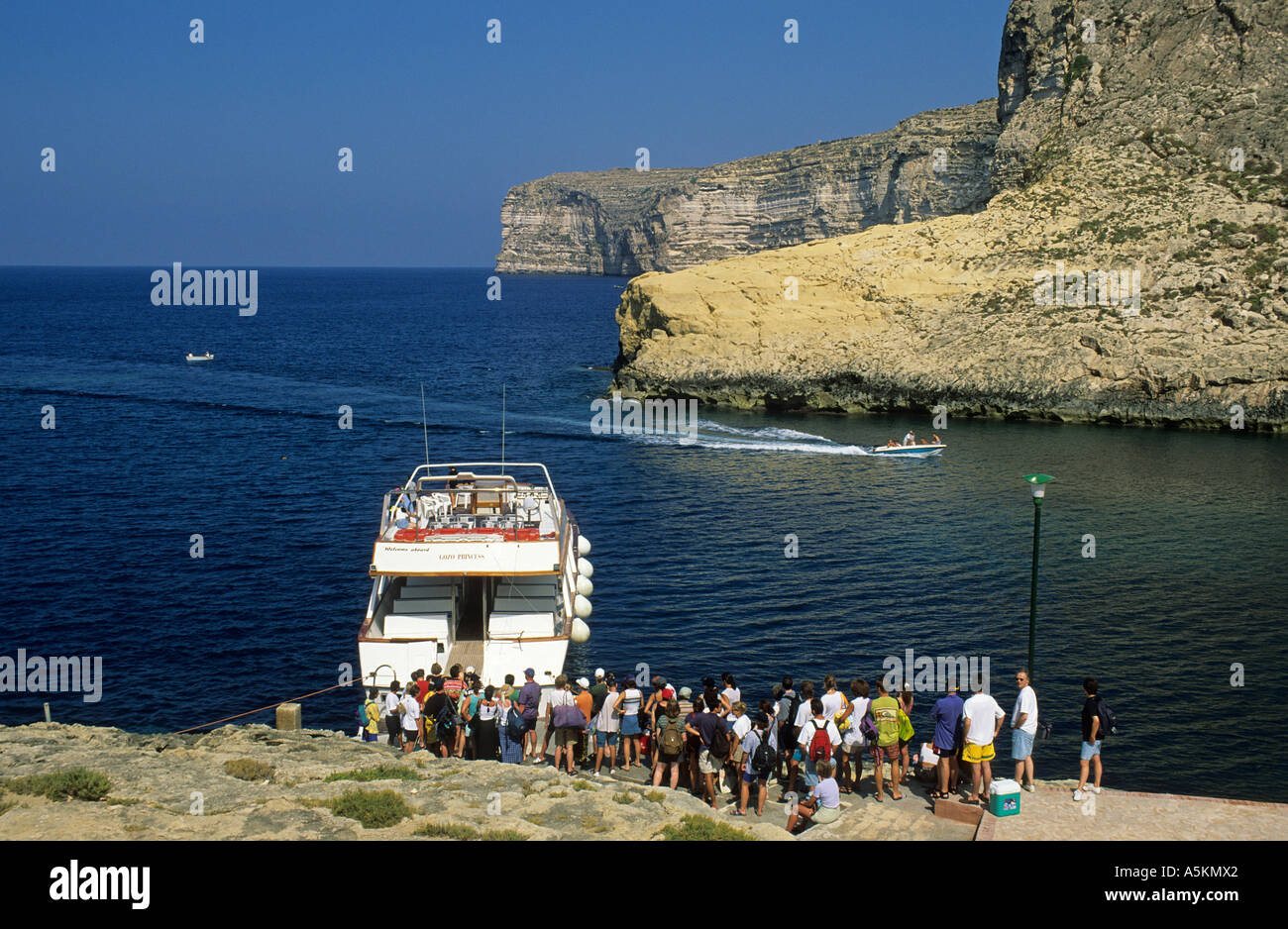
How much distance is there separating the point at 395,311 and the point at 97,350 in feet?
283

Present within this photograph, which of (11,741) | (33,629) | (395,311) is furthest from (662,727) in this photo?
(395,311)

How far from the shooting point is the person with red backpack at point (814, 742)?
55.3ft

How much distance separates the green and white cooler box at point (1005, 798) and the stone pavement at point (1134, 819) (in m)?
0.10

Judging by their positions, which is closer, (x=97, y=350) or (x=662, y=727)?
(x=662, y=727)

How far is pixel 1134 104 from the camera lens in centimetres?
8088

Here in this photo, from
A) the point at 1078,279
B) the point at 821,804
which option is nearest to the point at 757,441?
the point at 1078,279

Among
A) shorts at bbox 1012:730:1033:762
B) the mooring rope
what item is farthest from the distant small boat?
shorts at bbox 1012:730:1033:762

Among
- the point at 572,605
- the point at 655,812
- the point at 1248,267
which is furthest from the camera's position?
the point at 1248,267

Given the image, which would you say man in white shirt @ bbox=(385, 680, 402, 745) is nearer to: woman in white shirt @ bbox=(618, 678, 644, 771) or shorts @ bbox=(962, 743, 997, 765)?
woman in white shirt @ bbox=(618, 678, 644, 771)

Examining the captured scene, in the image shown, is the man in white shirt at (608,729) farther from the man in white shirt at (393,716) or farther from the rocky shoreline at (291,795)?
the man in white shirt at (393,716)

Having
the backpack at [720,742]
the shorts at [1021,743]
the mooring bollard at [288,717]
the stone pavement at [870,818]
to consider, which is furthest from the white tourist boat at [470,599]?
the shorts at [1021,743]

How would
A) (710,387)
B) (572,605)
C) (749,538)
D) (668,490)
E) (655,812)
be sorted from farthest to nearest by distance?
(710,387)
(668,490)
(749,538)
(572,605)
(655,812)

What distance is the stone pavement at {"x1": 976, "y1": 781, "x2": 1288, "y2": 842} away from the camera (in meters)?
15.1

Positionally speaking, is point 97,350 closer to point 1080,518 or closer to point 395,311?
point 395,311
